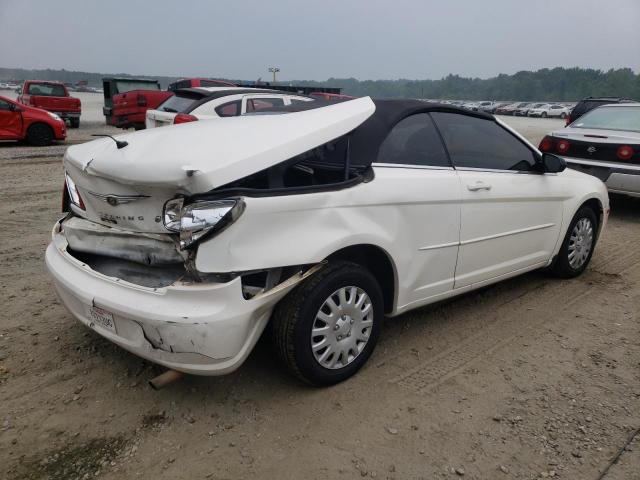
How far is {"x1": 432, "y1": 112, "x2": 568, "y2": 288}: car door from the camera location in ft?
10.8

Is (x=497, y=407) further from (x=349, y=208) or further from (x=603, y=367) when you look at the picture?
(x=349, y=208)

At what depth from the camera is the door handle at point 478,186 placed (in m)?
3.24

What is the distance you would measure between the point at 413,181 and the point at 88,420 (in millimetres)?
2131

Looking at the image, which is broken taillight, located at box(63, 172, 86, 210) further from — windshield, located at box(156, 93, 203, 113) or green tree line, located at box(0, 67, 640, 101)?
green tree line, located at box(0, 67, 640, 101)

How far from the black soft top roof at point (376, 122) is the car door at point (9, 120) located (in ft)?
38.0

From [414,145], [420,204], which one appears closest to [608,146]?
[414,145]

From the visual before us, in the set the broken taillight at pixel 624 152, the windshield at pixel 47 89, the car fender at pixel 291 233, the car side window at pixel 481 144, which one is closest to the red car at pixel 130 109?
the windshield at pixel 47 89

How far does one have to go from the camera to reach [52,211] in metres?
6.18

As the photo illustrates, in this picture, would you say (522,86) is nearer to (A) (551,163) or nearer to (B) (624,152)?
(B) (624,152)

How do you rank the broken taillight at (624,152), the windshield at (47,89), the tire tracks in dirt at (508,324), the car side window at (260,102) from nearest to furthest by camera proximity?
the tire tracks in dirt at (508,324), the broken taillight at (624,152), the car side window at (260,102), the windshield at (47,89)

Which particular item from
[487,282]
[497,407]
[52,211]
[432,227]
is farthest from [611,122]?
[52,211]

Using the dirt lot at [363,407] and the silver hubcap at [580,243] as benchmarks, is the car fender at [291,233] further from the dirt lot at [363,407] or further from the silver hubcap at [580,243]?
the silver hubcap at [580,243]

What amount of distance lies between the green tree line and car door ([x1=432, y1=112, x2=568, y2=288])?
88.2 meters

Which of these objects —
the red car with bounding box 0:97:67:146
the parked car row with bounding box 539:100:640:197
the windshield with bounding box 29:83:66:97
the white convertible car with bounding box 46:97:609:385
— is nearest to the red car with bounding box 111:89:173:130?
the red car with bounding box 0:97:67:146
